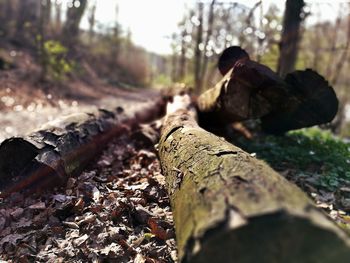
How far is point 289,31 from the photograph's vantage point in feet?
21.9

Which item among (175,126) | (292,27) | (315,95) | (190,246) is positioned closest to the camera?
(190,246)

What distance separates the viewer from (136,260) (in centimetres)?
257

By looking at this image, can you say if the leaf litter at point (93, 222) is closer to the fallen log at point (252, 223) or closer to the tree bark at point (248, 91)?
the fallen log at point (252, 223)

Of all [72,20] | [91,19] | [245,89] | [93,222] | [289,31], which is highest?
[91,19]

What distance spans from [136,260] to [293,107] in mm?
3091

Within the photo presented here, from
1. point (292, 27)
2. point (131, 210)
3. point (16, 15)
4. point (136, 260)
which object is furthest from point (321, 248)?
point (16, 15)

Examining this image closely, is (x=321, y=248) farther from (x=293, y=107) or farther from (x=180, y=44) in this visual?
(x=180, y=44)

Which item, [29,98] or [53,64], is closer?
[29,98]

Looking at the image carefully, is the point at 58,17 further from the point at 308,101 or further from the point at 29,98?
the point at 308,101

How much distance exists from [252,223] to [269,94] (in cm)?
307

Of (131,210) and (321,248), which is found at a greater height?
(321,248)

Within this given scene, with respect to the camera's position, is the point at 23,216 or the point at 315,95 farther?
the point at 315,95

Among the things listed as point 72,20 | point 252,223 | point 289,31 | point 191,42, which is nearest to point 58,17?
point 72,20

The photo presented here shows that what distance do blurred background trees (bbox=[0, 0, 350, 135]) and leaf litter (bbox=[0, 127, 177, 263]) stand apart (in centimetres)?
472
